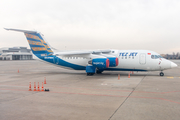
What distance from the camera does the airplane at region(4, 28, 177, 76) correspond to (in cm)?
1988

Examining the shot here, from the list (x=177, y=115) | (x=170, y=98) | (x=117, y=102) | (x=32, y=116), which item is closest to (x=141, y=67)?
(x=170, y=98)

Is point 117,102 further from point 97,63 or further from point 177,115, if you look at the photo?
point 97,63

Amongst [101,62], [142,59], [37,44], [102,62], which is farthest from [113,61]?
[37,44]

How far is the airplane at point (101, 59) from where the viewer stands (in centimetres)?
1988

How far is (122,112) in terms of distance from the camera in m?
7.20

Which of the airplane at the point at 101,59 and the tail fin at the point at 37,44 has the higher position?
the tail fin at the point at 37,44

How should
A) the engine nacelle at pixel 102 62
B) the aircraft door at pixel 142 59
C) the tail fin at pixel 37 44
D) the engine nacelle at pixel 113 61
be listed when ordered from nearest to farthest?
1. the engine nacelle at pixel 102 62
2. the aircraft door at pixel 142 59
3. the engine nacelle at pixel 113 61
4. the tail fin at pixel 37 44

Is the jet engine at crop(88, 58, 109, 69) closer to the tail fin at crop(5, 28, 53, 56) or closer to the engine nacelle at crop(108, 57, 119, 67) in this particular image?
the engine nacelle at crop(108, 57, 119, 67)

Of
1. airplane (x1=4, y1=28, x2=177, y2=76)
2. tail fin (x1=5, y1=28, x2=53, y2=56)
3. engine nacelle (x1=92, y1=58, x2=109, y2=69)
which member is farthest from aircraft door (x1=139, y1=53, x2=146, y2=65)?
tail fin (x1=5, y1=28, x2=53, y2=56)

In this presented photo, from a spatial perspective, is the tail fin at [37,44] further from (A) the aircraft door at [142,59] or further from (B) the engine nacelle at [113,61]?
(A) the aircraft door at [142,59]

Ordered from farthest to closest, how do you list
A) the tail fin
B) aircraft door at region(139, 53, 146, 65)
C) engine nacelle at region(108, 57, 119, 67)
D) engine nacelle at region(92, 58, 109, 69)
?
1. the tail fin
2. engine nacelle at region(108, 57, 119, 67)
3. aircraft door at region(139, 53, 146, 65)
4. engine nacelle at region(92, 58, 109, 69)

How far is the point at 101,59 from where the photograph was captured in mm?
20000

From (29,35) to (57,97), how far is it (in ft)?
53.7

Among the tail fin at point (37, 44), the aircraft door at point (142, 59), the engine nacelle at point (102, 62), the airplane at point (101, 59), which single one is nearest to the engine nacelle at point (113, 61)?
the airplane at point (101, 59)
